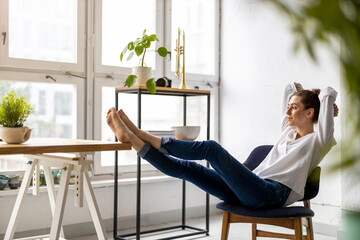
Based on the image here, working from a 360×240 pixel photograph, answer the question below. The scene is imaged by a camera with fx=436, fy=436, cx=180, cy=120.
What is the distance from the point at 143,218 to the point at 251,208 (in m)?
1.48

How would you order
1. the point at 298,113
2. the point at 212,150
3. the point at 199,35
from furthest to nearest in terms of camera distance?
the point at 199,35 < the point at 298,113 < the point at 212,150

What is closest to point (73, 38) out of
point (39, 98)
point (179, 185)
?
point (39, 98)

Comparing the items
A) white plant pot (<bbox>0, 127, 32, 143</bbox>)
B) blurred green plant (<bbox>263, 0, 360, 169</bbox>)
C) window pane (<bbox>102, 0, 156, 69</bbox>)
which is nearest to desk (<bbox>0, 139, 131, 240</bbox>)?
white plant pot (<bbox>0, 127, 32, 143</bbox>)

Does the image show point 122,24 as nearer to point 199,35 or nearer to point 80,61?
point 80,61

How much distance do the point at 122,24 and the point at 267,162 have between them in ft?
5.44

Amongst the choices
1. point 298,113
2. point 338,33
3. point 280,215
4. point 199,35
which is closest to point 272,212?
point 280,215

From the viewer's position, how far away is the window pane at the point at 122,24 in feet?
10.9

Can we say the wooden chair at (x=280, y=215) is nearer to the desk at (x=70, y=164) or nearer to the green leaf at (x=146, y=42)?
the desk at (x=70, y=164)

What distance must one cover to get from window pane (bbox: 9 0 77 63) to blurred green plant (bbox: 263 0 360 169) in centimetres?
283

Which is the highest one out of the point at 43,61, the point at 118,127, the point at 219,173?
the point at 43,61

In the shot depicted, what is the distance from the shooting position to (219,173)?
87.7 inches

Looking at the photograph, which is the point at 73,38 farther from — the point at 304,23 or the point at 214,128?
the point at 304,23

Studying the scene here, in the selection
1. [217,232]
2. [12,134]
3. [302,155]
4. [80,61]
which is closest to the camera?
[12,134]

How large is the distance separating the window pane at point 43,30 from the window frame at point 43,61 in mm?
35
